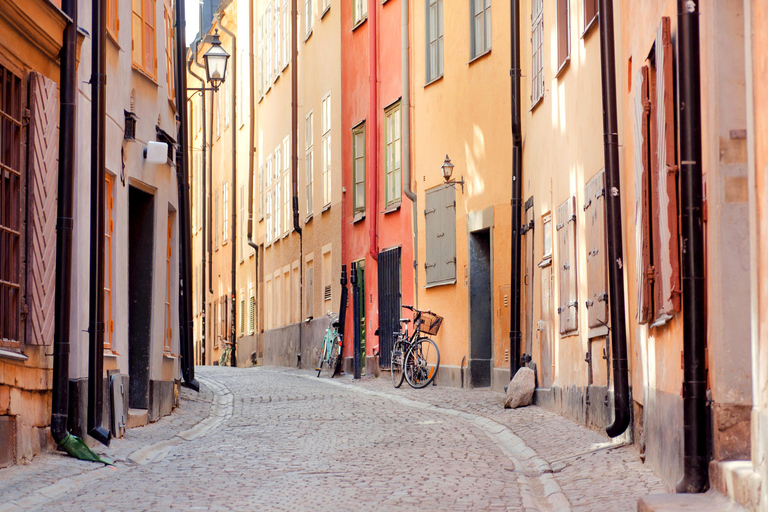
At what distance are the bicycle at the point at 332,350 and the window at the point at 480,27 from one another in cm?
693

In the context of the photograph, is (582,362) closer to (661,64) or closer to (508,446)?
(508,446)

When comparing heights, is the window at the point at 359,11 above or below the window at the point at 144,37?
above

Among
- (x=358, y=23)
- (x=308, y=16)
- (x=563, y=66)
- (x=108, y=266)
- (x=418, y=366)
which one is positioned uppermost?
(x=308, y=16)

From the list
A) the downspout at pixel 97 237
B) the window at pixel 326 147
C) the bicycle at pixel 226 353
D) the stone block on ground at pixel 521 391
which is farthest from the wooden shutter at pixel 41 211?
the bicycle at pixel 226 353

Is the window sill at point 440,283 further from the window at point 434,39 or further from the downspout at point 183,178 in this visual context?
the downspout at point 183,178

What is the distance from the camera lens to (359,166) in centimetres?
2383

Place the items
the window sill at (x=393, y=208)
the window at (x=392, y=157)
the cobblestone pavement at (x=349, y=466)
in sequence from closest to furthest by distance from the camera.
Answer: the cobblestone pavement at (x=349, y=466) → the window sill at (x=393, y=208) → the window at (x=392, y=157)

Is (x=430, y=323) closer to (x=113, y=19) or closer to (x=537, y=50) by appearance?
(x=537, y=50)

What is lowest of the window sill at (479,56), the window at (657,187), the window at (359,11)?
the window at (657,187)

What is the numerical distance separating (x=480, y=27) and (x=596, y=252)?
817 centimetres

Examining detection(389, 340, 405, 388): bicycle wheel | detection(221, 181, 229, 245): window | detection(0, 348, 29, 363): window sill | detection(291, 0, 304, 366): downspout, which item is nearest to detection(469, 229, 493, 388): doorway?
detection(389, 340, 405, 388): bicycle wheel

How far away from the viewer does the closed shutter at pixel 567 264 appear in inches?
484

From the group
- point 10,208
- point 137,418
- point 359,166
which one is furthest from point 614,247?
point 359,166

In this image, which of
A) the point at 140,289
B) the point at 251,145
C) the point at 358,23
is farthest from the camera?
the point at 251,145
